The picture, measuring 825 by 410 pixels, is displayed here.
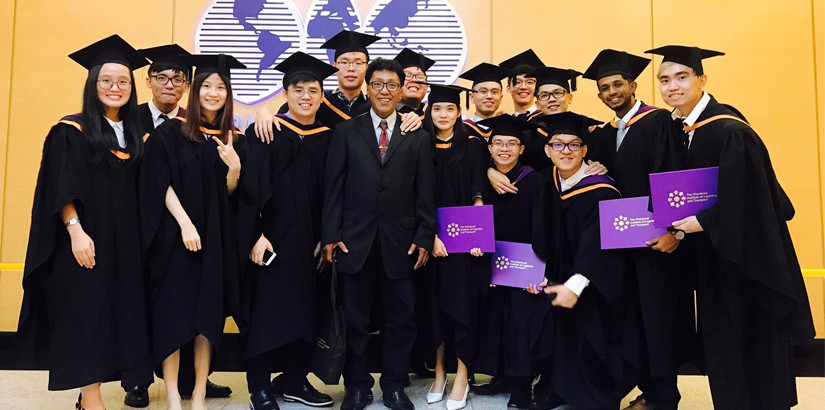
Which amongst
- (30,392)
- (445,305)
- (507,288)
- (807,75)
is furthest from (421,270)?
(807,75)

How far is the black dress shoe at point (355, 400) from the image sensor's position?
11.0 ft

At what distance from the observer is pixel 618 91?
11.5 feet

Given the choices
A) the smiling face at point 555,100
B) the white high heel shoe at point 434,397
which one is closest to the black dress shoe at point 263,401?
the white high heel shoe at point 434,397

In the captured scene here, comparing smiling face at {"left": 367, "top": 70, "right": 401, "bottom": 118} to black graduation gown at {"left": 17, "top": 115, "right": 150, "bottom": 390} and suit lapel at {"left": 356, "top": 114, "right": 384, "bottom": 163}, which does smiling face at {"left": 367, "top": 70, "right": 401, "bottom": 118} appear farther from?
black graduation gown at {"left": 17, "top": 115, "right": 150, "bottom": 390}

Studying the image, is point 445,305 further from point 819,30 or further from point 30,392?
point 819,30

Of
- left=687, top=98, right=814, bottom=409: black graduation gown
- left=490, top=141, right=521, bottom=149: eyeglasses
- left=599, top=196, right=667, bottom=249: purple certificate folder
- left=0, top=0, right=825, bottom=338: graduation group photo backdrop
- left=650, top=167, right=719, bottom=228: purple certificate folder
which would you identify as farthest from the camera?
left=0, top=0, right=825, bottom=338: graduation group photo backdrop

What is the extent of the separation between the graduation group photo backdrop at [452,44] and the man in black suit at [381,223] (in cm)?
224

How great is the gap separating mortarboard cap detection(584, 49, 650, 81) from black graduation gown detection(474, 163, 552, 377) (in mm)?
793

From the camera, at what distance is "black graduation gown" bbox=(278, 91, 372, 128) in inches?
148

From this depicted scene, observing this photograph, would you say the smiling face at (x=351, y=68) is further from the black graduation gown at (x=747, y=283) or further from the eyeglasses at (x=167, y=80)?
the black graduation gown at (x=747, y=283)

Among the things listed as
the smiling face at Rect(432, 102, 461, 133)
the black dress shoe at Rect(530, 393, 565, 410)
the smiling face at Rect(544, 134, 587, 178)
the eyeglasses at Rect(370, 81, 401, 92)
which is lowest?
the black dress shoe at Rect(530, 393, 565, 410)

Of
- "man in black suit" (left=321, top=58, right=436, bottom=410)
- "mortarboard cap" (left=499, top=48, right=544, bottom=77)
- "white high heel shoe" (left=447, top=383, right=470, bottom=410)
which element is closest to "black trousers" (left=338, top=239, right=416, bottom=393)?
"man in black suit" (left=321, top=58, right=436, bottom=410)

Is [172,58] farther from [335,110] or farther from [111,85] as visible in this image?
[335,110]

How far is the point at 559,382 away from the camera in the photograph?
3.30 metres
